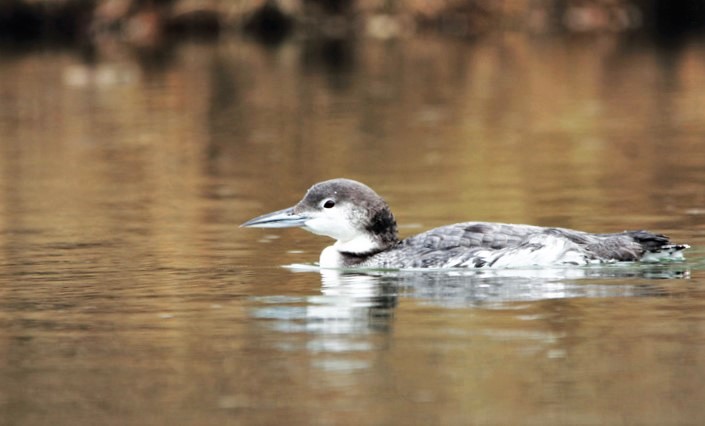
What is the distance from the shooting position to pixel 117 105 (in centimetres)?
2947

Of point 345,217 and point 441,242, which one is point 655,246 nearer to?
point 441,242

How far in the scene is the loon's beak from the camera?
12453 mm

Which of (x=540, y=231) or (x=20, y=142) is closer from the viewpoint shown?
(x=540, y=231)

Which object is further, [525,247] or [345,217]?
[345,217]

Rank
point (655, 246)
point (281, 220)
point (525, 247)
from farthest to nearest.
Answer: point (281, 220) → point (655, 246) → point (525, 247)

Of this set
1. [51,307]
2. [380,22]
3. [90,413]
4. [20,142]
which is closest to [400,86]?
[20,142]

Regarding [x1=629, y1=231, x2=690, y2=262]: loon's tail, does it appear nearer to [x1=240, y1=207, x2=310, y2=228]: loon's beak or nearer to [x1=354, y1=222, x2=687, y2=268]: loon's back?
[x1=354, y1=222, x2=687, y2=268]: loon's back

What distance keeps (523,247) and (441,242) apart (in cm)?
57

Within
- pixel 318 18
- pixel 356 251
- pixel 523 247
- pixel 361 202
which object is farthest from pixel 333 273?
pixel 318 18

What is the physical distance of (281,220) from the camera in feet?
41.1

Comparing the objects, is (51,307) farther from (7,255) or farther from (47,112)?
(47,112)

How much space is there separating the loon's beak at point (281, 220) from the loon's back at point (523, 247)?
758 mm

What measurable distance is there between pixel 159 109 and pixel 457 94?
16.3 ft

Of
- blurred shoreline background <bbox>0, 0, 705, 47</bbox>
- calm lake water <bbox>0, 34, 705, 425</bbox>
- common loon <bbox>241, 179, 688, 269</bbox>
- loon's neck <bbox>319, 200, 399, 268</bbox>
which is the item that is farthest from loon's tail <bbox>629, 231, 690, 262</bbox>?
blurred shoreline background <bbox>0, 0, 705, 47</bbox>
